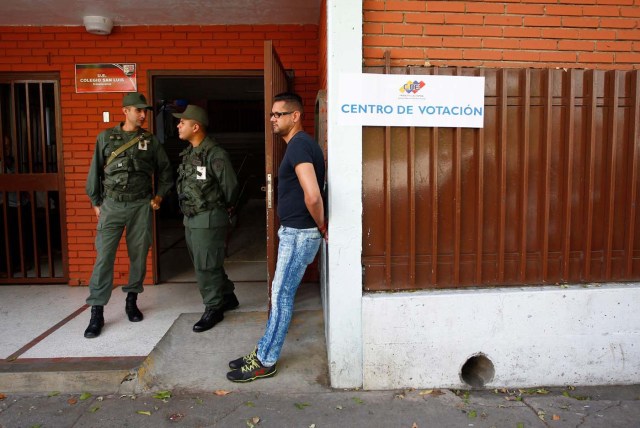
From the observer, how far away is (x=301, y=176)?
9.62ft

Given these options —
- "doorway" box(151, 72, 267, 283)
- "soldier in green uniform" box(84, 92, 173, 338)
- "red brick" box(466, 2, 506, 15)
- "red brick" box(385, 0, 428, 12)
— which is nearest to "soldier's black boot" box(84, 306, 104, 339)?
"soldier in green uniform" box(84, 92, 173, 338)

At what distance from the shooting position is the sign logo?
3.17 m

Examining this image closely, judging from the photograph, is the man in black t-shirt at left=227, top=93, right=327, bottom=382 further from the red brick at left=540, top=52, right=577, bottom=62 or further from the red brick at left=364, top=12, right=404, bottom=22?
the red brick at left=540, top=52, right=577, bottom=62

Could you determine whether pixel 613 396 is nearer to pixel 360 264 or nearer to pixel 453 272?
pixel 453 272

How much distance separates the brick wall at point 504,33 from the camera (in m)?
3.24

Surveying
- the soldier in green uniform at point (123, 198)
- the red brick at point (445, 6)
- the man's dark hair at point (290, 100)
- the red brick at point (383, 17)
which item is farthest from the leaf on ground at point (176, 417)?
the red brick at point (445, 6)

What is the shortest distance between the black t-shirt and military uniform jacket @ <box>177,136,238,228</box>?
101 centimetres

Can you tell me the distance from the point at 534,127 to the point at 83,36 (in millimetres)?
4787

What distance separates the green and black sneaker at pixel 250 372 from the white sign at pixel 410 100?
1.78m

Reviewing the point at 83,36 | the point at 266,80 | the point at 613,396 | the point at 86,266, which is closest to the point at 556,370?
the point at 613,396

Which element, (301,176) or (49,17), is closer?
(301,176)

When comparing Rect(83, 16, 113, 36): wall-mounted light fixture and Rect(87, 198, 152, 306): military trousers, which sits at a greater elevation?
Rect(83, 16, 113, 36): wall-mounted light fixture

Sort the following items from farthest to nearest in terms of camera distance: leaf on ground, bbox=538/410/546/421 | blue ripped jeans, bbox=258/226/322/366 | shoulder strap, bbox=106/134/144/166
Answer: shoulder strap, bbox=106/134/144/166 → blue ripped jeans, bbox=258/226/322/366 → leaf on ground, bbox=538/410/546/421

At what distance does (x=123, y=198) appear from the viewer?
4164mm
